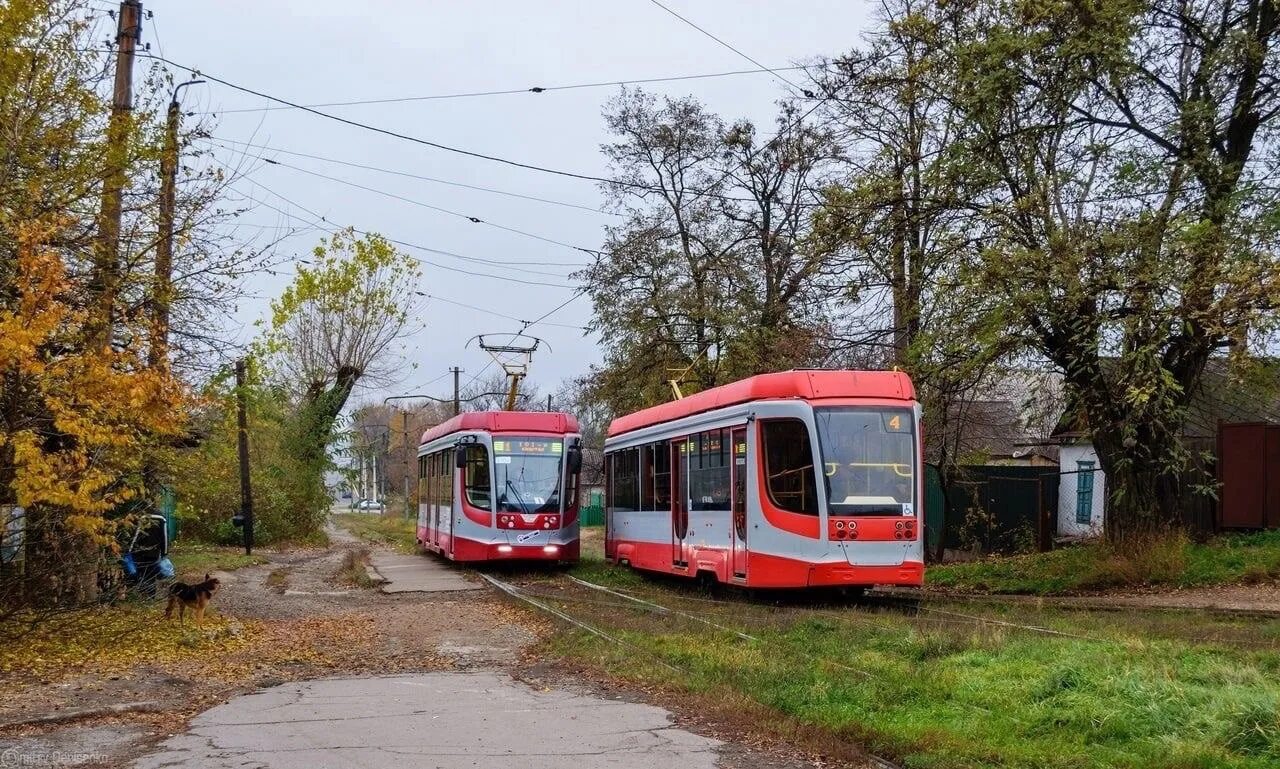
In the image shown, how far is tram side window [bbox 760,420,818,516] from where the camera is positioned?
1567cm

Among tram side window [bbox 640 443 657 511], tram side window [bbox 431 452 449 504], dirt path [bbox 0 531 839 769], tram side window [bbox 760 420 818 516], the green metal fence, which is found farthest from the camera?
the green metal fence

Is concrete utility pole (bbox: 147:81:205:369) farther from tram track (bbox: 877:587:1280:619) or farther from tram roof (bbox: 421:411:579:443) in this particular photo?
tram track (bbox: 877:587:1280:619)

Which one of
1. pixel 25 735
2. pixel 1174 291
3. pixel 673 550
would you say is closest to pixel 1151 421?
pixel 1174 291

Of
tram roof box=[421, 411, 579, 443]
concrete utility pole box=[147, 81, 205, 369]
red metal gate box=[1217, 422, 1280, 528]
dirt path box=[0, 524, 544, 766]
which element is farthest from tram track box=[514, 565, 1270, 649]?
concrete utility pole box=[147, 81, 205, 369]

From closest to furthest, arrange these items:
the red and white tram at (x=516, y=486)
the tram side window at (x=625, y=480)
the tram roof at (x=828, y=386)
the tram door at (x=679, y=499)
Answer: the tram roof at (x=828, y=386), the tram door at (x=679, y=499), the tram side window at (x=625, y=480), the red and white tram at (x=516, y=486)

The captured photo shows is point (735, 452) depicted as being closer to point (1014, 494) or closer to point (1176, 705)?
point (1176, 705)

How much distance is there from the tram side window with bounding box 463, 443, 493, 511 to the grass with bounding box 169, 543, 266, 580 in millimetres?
5744

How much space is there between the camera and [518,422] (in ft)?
81.2

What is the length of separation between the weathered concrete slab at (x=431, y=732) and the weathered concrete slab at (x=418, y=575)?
11.5 metres

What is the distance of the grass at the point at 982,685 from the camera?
7.17 meters

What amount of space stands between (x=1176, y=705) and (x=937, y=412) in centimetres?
1416

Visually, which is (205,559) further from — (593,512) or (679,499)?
(593,512)

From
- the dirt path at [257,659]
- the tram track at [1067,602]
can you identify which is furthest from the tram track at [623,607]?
the tram track at [1067,602]

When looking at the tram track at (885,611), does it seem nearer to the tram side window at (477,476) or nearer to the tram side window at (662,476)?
the tram side window at (662,476)
